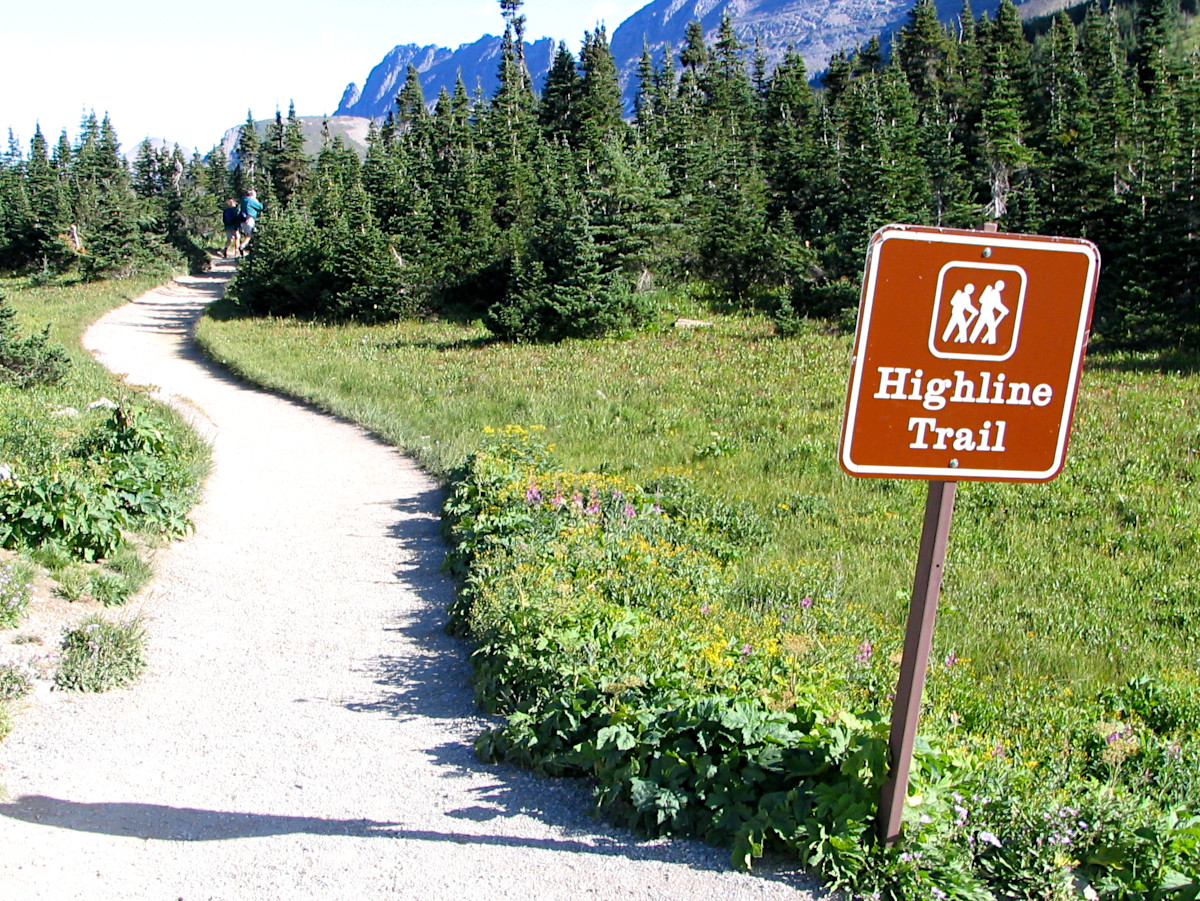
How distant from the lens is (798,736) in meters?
4.16

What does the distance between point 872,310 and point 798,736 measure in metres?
1.88

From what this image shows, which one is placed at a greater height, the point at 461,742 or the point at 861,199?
the point at 861,199

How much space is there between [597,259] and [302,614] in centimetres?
1828

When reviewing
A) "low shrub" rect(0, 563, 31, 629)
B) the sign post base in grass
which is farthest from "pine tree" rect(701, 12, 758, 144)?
the sign post base in grass

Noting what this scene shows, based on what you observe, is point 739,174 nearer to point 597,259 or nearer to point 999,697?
point 597,259

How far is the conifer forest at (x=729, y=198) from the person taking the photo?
23719mm

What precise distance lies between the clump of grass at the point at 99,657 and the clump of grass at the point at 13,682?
0.17 m

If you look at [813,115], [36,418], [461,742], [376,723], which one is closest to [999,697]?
[461,742]

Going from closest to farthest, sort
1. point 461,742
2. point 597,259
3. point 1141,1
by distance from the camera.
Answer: point 461,742
point 597,259
point 1141,1

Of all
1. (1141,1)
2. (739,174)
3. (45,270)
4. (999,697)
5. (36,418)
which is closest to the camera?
(999,697)

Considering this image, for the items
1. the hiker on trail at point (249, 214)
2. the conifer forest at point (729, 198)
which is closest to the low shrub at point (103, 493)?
the conifer forest at point (729, 198)

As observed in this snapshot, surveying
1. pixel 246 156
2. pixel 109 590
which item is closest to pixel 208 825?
pixel 109 590

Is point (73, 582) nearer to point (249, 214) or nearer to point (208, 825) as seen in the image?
point (208, 825)

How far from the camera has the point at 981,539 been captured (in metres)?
9.59
